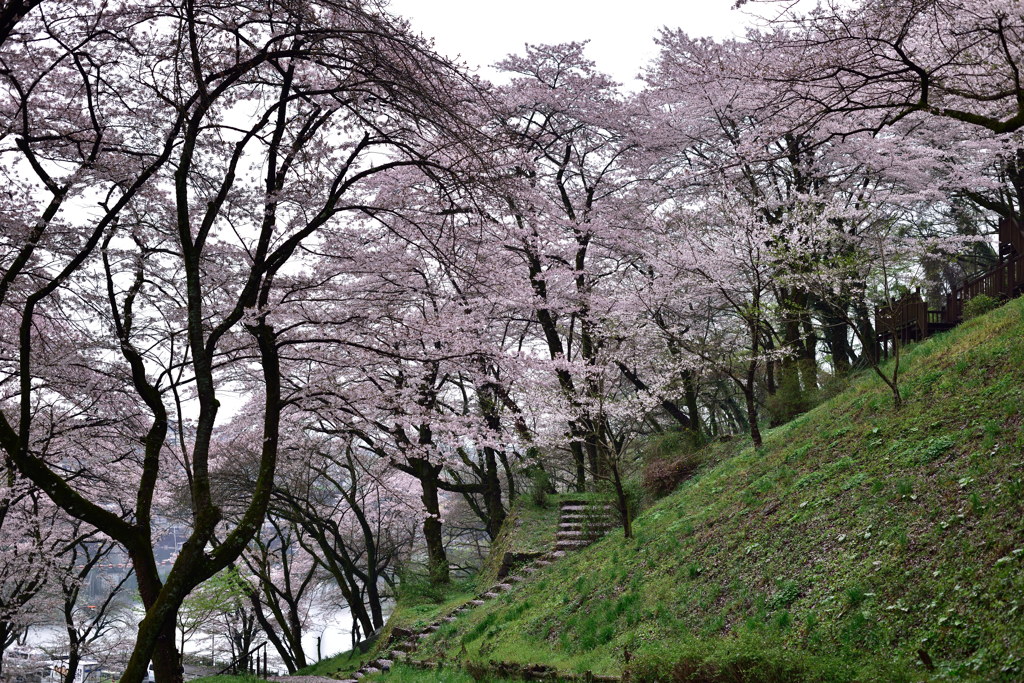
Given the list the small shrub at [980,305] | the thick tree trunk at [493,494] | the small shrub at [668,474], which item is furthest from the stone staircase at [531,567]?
the small shrub at [980,305]

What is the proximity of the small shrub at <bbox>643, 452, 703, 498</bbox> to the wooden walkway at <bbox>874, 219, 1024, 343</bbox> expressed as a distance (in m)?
5.26

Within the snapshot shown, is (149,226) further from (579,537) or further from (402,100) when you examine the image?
(579,537)

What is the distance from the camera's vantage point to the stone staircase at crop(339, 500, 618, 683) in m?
16.7

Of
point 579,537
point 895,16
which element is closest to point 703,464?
point 579,537

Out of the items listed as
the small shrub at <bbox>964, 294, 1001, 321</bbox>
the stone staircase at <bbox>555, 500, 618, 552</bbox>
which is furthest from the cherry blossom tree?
the small shrub at <bbox>964, 294, 1001, 321</bbox>

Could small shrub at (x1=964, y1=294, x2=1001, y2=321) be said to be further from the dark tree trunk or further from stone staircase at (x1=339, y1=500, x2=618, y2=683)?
the dark tree trunk

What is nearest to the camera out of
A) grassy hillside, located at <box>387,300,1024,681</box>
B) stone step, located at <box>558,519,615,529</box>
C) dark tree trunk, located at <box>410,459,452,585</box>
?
grassy hillside, located at <box>387,300,1024,681</box>

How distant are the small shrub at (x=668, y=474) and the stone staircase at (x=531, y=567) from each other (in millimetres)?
1093

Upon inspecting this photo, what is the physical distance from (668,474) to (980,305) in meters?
7.28

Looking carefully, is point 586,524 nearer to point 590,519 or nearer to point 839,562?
point 590,519

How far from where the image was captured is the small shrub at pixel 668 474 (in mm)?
18359

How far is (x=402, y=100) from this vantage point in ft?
23.2

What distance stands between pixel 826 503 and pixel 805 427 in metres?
4.50

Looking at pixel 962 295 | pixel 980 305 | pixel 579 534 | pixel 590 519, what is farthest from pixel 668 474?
pixel 962 295
